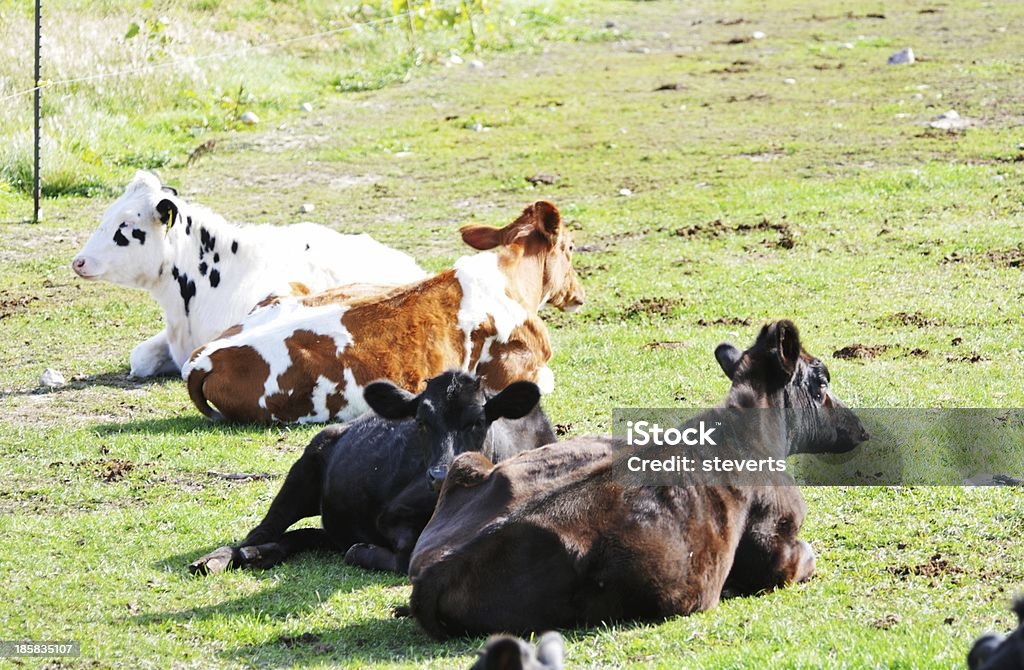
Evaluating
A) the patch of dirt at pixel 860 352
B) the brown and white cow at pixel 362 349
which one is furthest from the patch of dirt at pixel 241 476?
the patch of dirt at pixel 860 352

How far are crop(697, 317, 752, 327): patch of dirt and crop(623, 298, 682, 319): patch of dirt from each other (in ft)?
1.39

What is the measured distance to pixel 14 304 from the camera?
49.9 ft

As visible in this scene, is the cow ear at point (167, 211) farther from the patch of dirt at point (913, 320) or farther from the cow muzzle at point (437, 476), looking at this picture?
the cow muzzle at point (437, 476)

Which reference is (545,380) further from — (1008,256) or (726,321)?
(1008,256)

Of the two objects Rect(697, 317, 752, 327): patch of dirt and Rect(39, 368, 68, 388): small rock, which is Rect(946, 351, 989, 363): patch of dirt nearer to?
Rect(697, 317, 752, 327): patch of dirt

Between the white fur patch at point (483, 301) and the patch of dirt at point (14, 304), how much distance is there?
5.36 metres

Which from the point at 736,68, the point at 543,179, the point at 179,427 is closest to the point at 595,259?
the point at 543,179

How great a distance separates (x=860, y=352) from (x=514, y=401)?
16.3 ft

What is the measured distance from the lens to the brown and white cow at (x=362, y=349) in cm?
1117

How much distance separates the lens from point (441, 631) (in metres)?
6.76

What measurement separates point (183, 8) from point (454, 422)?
21.7 m

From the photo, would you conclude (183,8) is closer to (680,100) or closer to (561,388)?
(680,100)

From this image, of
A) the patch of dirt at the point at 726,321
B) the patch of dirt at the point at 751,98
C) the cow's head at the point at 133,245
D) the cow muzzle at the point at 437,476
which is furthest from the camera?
the patch of dirt at the point at 751,98

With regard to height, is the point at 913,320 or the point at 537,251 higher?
the point at 537,251
